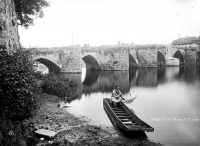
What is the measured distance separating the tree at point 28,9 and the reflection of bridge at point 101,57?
789 centimetres

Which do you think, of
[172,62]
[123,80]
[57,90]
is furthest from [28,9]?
[172,62]

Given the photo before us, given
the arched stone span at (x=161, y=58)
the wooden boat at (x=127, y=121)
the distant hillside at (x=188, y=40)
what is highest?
the distant hillside at (x=188, y=40)

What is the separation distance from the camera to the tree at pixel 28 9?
466 inches

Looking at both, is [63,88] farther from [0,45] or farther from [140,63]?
[140,63]

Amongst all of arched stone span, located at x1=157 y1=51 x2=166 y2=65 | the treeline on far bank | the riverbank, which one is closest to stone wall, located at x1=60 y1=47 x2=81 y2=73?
the riverbank

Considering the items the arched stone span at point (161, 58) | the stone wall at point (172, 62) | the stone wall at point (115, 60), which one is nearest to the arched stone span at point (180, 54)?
the stone wall at point (172, 62)

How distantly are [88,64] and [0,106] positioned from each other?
32.5 metres

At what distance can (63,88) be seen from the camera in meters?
14.1

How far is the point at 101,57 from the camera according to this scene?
107 ft

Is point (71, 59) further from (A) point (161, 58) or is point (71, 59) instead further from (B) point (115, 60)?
(A) point (161, 58)

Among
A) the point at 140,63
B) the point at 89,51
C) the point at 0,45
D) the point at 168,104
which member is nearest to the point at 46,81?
the point at 0,45

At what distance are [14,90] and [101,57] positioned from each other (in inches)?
1078

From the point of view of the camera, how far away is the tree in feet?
38.9

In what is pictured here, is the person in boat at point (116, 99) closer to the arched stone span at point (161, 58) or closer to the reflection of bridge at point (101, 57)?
the reflection of bridge at point (101, 57)
